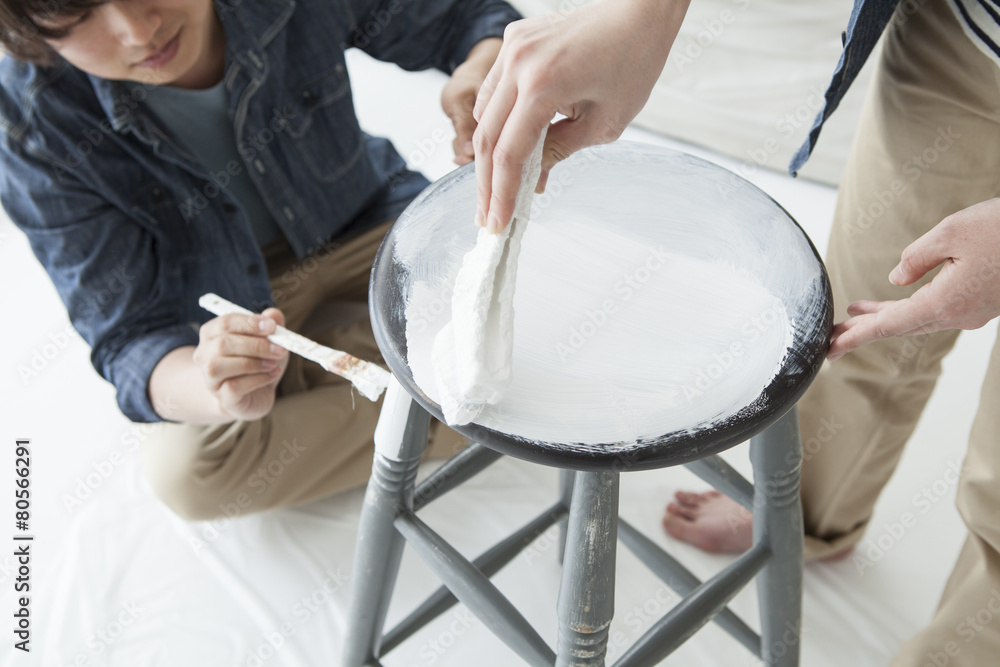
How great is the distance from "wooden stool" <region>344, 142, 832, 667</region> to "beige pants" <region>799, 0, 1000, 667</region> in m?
0.15

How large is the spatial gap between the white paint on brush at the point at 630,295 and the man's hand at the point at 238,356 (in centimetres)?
19

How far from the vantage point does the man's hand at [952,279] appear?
1.51ft

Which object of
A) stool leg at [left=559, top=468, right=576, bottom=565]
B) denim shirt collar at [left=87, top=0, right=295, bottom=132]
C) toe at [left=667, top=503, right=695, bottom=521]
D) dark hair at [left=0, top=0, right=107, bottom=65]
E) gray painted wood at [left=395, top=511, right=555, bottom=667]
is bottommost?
toe at [left=667, top=503, right=695, bottom=521]

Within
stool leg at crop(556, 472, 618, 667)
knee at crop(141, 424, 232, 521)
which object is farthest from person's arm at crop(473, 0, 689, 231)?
knee at crop(141, 424, 232, 521)

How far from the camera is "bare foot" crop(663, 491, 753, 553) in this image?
3.15 ft

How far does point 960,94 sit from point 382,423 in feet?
1.73

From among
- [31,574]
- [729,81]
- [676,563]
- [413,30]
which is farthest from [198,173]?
[729,81]

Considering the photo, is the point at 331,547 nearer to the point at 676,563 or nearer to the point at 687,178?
the point at 676,563

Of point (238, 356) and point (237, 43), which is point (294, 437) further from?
point (237, 43)

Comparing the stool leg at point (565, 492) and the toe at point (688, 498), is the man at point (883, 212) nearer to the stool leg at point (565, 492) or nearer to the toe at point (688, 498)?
the toe at point (688, 498)

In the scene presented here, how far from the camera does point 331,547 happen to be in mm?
974

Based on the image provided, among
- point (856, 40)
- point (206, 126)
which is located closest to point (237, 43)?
point (206, 126)

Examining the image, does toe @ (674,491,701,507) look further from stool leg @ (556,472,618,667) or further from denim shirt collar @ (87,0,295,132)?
denim shirt collar @ (87,0,295,132)

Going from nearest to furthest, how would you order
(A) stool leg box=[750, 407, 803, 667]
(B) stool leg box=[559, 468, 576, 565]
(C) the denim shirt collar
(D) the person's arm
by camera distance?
(D) the person's arm < (A) stool leg box=[750, 407, 803, 667] < (C) the denim shirt collar < (B) stool leg box=[559, 468, 576, 565]
